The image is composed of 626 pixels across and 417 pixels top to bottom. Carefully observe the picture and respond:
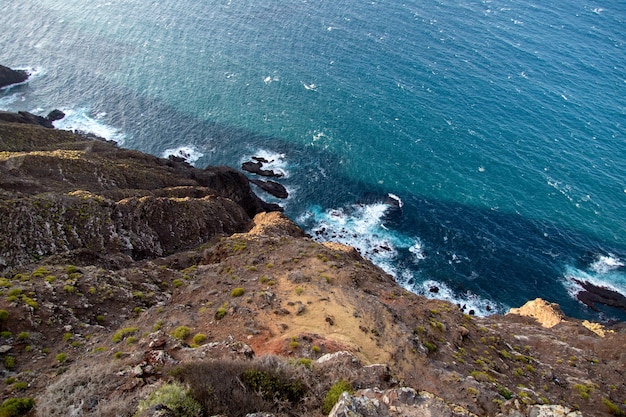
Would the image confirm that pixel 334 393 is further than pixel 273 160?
No

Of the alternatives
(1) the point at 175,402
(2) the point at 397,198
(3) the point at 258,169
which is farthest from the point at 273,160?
(1) the point at 175,402

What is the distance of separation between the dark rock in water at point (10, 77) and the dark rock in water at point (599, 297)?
19132 centimetres

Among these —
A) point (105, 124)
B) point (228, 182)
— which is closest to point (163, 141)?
point (105, 124)

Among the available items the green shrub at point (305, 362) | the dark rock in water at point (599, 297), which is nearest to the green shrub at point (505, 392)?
the green shrub at point (305, 362)

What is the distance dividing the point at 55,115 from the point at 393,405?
148 metres

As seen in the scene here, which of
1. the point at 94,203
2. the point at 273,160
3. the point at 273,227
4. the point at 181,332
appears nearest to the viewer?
the point at 181,332

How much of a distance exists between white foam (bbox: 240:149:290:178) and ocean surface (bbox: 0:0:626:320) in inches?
24.9

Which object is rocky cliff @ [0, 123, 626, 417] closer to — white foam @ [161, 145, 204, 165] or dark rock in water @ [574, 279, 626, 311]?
dark rock in water @ [574, 279, 626, 311]

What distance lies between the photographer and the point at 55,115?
130625 mm

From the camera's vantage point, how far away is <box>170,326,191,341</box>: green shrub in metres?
32.8

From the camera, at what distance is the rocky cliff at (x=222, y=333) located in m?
22.7

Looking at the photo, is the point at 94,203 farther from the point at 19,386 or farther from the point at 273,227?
the point at 19,386

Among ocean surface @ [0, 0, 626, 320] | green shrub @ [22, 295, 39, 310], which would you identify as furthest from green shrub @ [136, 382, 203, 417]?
ocean surface @ [0, 0, 626, 320]

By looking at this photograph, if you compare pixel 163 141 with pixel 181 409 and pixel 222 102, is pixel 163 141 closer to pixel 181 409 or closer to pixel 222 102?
pixel 222 102
